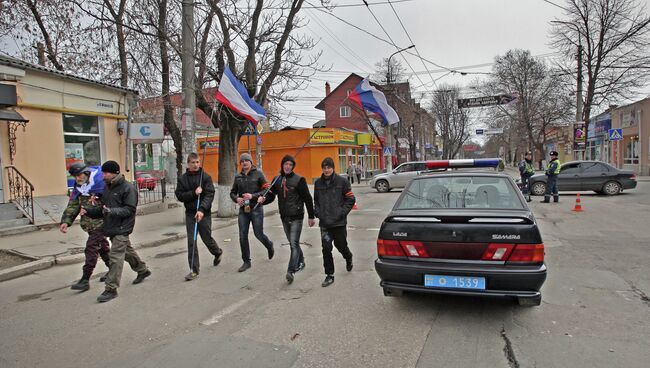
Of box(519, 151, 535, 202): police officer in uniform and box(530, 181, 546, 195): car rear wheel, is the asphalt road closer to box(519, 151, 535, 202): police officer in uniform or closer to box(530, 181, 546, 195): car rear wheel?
box(519, 151, 535, 202): police officer in uniform

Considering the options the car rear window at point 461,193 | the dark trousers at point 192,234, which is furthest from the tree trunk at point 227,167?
the car rear window at point 461,193

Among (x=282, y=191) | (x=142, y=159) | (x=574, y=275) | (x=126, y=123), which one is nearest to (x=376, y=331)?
(x=282, y=191)

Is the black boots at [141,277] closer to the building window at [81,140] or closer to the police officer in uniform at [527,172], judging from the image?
the building window at [81,140]

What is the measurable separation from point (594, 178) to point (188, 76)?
51.6 ft

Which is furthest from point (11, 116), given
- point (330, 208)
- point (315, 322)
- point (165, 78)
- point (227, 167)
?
point (315, 322)

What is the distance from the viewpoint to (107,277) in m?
4.97

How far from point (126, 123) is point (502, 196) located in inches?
496

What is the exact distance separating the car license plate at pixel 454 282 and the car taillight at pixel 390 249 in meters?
0.37

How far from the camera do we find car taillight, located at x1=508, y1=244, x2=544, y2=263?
3633 millimetres

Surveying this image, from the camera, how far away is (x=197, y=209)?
571cm

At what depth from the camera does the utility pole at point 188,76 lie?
998 cm

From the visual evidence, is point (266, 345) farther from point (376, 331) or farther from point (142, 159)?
point (142, 159)

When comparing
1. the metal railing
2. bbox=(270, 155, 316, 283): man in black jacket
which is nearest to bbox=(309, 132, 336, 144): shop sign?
the metal railing

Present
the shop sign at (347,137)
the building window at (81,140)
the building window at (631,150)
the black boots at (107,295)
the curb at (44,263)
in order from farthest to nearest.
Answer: the shop sign at (347,137) < the building window at (631,150) < the building window at (81,140) < the curb at (44,263) < the black boots at (107,295)
